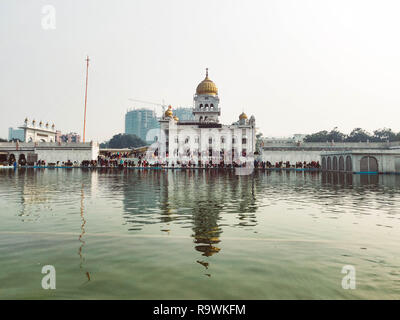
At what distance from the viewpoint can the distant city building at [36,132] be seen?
73500 mm

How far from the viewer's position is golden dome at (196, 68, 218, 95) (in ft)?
241

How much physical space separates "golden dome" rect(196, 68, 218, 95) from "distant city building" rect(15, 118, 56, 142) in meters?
40.1

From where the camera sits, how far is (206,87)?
7356cm

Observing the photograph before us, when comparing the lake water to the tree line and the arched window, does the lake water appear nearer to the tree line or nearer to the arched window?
the arched window

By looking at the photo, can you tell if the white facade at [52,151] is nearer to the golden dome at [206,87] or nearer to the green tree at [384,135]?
the golden dome at [206,87]

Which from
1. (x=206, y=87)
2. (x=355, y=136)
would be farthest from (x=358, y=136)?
(x=206, y=87)

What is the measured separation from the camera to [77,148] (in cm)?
6931

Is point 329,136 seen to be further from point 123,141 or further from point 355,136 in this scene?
point 123,141


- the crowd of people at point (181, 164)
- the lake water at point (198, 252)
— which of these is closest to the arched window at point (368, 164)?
the crowd of people at point (181, 164)

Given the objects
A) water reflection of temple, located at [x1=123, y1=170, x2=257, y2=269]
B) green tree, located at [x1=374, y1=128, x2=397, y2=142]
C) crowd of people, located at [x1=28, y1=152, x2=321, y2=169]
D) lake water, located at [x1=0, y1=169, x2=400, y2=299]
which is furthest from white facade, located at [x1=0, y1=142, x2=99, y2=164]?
green tree, located at [x1=374, y1=128, x2=397, y2=142]

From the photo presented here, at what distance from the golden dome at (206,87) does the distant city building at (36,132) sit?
131ft

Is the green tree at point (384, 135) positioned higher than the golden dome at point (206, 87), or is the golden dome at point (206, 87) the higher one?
the golden dome at point (206, 87)
